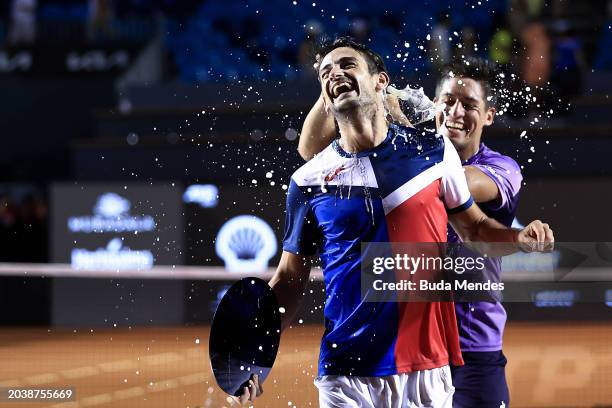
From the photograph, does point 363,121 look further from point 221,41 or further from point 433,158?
point 221,41

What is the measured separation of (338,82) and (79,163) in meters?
8.61

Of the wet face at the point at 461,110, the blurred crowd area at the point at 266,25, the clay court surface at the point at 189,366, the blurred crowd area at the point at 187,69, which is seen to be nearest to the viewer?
the wet face at the point at 461,110

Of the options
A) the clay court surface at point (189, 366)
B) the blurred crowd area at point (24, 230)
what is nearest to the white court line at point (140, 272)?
the blurred crowd area at point (24, 230)

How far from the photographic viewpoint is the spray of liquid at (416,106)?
4.31 meters

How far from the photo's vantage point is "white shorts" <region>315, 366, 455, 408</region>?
359 cm

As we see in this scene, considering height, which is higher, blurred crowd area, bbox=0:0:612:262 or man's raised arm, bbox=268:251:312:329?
blurred crowd area, bbox=0:0:612:262

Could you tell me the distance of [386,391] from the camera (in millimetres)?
3594

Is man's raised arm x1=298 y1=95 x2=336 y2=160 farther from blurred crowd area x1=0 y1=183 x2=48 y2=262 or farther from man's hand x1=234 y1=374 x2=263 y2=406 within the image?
blurred crowd area x1=0 y1=183 x2=48 y2=262

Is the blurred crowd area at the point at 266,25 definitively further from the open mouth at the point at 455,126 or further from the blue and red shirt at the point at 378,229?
the blue and red shirt at the point at 378,229

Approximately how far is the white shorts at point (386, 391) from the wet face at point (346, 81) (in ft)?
3.11

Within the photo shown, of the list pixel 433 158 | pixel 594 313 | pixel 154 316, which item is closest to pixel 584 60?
pixel 594 313

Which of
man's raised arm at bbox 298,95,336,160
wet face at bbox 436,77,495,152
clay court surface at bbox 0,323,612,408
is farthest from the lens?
clay court surface at bbox 0,323,612,408

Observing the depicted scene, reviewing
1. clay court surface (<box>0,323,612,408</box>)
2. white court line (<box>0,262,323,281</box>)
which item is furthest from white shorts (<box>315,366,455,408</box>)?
white court line (<box>0,262,323,281</box>)

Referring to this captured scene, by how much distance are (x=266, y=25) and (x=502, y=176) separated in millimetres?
12734
